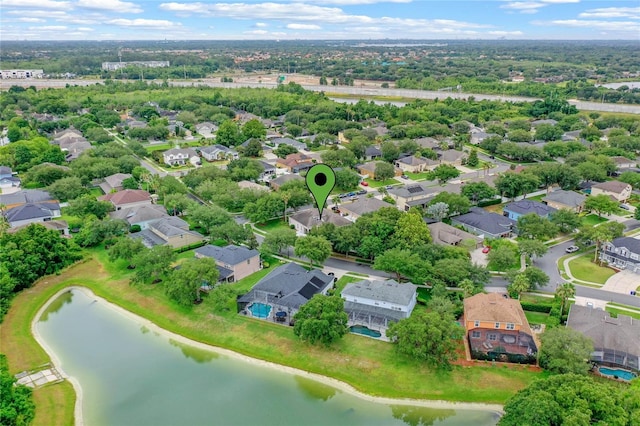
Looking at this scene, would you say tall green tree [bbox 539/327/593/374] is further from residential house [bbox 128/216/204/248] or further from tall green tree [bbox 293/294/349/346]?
residential house [bbox 128/216/204/248]

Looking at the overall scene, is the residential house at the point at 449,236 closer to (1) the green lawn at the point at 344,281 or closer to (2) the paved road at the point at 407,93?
(1) the green lawn at the point at 344,281

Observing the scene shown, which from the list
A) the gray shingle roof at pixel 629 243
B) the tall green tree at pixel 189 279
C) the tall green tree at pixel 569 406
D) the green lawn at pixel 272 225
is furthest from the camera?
the green lawn at pixel 272 225

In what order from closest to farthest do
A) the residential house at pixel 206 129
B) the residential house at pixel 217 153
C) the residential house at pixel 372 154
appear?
the residential house at pixel 217 153, the residential house at pixel 372 154, the residential house at pixel 206 129

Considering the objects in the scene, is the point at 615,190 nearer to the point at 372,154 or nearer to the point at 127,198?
the point at 372,154

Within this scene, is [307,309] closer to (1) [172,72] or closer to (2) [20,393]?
(2) [20,393]

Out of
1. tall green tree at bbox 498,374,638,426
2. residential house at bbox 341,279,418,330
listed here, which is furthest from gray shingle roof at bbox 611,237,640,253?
tall green tree at bbox 498,374,638,426

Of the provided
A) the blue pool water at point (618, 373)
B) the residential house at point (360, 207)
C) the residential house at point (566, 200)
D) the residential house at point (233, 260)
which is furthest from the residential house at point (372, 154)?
the blue pool water at point (618, 373)
